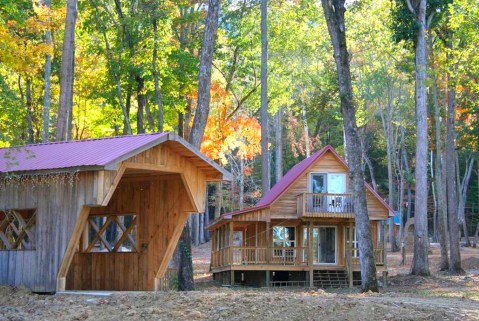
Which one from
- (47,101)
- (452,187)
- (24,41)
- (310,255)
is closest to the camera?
(24,41)

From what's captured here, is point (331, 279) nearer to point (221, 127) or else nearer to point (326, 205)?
point (326, 205)

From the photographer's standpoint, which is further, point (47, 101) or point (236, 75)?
point (236, 75)

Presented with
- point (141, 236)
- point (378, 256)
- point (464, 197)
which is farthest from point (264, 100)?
point (464, 197)

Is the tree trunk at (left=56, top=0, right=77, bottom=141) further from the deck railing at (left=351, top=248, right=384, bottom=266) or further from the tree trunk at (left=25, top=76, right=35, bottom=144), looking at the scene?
the deck railing at (left=351, top=248, right=384, bottom=266)

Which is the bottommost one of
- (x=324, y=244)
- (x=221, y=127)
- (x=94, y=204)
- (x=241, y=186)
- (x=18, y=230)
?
(x=324, y=244)

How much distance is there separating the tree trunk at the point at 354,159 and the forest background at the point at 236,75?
6211mm

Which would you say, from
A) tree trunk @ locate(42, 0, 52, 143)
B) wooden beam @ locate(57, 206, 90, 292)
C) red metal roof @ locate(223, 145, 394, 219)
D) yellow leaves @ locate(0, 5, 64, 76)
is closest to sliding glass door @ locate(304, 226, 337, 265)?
red metal roof @ locate(223, 145, 394, 219)

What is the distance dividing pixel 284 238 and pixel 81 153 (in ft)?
62.1

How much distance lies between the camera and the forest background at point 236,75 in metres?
30.6

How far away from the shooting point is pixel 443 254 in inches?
1309

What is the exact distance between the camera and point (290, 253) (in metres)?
33.8

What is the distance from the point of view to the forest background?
3062cm

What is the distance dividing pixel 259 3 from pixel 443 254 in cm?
1737

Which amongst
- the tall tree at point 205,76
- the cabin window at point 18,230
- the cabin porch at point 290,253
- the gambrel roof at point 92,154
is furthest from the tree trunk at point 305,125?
the cabin window at point 18,230
